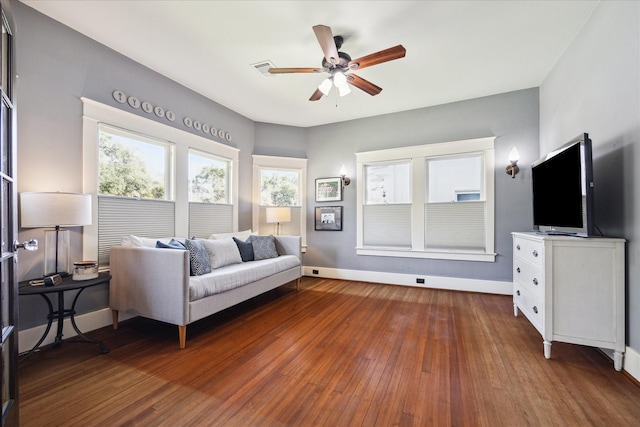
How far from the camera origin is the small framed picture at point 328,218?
4.89m

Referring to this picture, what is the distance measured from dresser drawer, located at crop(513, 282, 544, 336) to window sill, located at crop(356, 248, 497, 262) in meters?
1.07

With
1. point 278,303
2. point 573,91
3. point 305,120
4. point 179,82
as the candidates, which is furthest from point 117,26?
point 573,91

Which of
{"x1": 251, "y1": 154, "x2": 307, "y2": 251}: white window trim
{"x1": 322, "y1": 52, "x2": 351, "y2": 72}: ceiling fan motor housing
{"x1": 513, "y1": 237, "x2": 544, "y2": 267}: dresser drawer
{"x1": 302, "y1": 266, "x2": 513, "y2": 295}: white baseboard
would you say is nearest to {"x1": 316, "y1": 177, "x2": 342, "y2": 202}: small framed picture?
{"x1": 251, "y1": 154, "x2": 307, "y2": 251}: white window trim

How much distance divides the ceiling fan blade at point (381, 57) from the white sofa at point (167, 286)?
223cm

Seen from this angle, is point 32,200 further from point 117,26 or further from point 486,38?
point 486,38

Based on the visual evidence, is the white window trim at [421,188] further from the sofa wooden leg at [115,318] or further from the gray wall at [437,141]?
the sofa wooden leg at [115,318]

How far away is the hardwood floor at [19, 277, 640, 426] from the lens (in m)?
1.49

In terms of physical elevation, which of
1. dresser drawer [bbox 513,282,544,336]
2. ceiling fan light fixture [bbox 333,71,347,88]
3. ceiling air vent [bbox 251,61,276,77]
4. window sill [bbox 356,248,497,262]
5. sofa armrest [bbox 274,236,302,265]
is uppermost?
ceiling air vent [bbox 251,61,276,77]

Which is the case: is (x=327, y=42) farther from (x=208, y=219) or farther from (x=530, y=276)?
(x=208, y=219)

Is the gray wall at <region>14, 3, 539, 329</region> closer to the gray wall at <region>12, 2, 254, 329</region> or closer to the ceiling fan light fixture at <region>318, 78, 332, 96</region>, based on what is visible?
the gray wall at <region>12, 2, 254, 329</region>

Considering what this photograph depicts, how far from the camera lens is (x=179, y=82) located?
3.51 m

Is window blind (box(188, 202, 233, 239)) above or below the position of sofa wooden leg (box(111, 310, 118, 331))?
above

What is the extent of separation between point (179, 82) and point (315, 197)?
8.97ft

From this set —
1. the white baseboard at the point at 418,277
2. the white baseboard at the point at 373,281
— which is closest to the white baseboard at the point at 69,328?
the white baseboard at the point at 373,281
